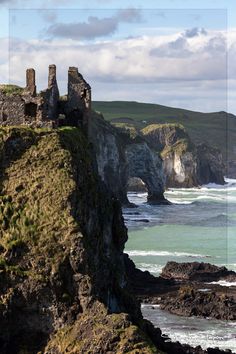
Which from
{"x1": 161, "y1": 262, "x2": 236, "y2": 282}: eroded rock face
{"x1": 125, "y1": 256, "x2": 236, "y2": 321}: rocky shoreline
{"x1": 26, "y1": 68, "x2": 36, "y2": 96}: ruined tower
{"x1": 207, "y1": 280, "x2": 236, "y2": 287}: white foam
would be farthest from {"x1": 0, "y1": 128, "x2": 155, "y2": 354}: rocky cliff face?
{"x1": 161, "y1": 262, "x2": 236, "y2": 282}: eroded rock face

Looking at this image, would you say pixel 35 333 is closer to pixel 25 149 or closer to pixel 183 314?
pixel 25 149

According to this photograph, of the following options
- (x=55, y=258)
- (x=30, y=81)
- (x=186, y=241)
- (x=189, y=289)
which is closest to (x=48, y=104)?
(x=30, y=81)

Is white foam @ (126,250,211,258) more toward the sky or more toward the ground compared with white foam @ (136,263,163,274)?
more toward the sky

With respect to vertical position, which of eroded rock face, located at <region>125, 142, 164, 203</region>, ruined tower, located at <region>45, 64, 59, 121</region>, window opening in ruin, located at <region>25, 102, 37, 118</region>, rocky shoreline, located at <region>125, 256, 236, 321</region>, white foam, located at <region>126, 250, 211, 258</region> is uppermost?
ruined tower, located at <region>45, 64, 59, 121</region>

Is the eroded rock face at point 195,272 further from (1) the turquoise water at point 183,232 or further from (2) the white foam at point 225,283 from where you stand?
(1) the turquoise water at point 183,232

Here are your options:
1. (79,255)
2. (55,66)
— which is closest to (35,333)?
(79,255)

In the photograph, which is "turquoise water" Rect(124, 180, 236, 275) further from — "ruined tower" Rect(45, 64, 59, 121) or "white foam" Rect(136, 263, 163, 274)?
"ruined tower" Rect(45, 64, 59, 121)
